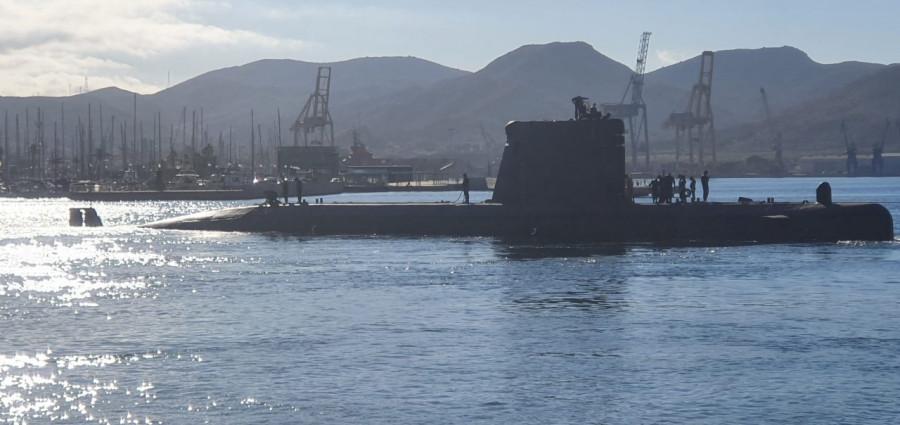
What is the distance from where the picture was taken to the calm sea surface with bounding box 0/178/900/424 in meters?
17.7

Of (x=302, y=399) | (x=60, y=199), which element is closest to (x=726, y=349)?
(x=302, y=399)

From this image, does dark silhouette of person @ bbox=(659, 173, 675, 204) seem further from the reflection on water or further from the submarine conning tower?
the reflection on water

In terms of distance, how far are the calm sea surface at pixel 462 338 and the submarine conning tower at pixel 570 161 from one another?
9.86 ft

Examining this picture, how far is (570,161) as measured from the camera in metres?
42.4

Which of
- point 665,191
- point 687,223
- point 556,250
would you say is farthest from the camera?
point 665,191

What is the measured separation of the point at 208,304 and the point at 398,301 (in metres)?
4.45

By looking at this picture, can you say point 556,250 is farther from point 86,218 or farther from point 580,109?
point 86,218

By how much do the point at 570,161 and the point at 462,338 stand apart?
20088mm

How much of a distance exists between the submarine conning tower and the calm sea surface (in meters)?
3.01

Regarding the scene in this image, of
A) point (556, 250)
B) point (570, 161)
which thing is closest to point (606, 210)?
point (570, 161)

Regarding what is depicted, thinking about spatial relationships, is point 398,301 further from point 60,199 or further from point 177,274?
point 60,199

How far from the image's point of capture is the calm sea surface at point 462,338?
58.1ft

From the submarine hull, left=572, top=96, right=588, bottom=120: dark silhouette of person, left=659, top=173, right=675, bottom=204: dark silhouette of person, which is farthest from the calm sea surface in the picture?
left=659, top=173, right=675, bottom=204: dark silhouette of person

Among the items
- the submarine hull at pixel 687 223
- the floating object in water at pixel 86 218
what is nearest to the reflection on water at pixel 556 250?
the submarine hull at pixel 687 223
